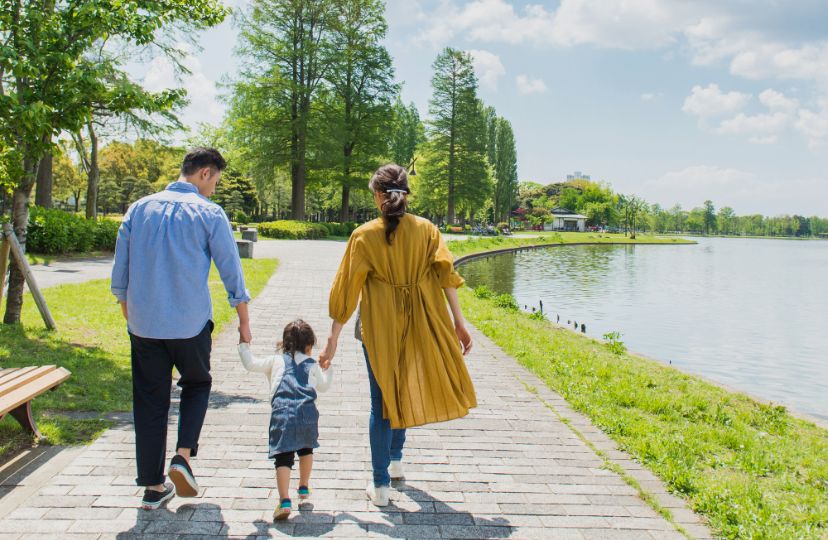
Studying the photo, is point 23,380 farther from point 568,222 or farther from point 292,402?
point 568,222

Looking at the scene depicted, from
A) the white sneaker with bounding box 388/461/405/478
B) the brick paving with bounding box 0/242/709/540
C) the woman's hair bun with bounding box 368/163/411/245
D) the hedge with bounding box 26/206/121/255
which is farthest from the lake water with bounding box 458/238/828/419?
the hedge with bounding box 26/206/121/255

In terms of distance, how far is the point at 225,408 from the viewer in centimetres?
432

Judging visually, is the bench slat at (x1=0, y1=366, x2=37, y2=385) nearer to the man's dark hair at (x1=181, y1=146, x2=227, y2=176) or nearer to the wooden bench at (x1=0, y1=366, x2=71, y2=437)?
the wooden bench at (x1=0, y1=366, x2=71, y2=437)

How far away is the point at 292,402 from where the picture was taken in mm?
2750

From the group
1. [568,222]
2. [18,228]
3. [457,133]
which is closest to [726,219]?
[568,222]

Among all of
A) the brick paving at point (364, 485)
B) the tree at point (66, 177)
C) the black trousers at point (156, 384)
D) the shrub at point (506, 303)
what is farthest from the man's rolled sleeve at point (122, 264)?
the tree at point (66, 177)

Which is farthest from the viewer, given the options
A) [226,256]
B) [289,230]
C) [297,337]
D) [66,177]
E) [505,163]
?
[505,163]

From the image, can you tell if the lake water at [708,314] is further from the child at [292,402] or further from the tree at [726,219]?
the tree at [726,219]

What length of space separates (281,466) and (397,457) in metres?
0.75

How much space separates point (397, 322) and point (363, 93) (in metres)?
39.2

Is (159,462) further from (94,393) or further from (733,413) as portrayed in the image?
(733,413)

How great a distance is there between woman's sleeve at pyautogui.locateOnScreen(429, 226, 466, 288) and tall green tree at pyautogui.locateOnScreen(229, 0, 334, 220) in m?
30.5

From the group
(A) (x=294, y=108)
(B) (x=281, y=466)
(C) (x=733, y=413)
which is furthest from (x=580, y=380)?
(A) (x=294, y=108)

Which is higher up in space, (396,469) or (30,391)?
(30,391)
